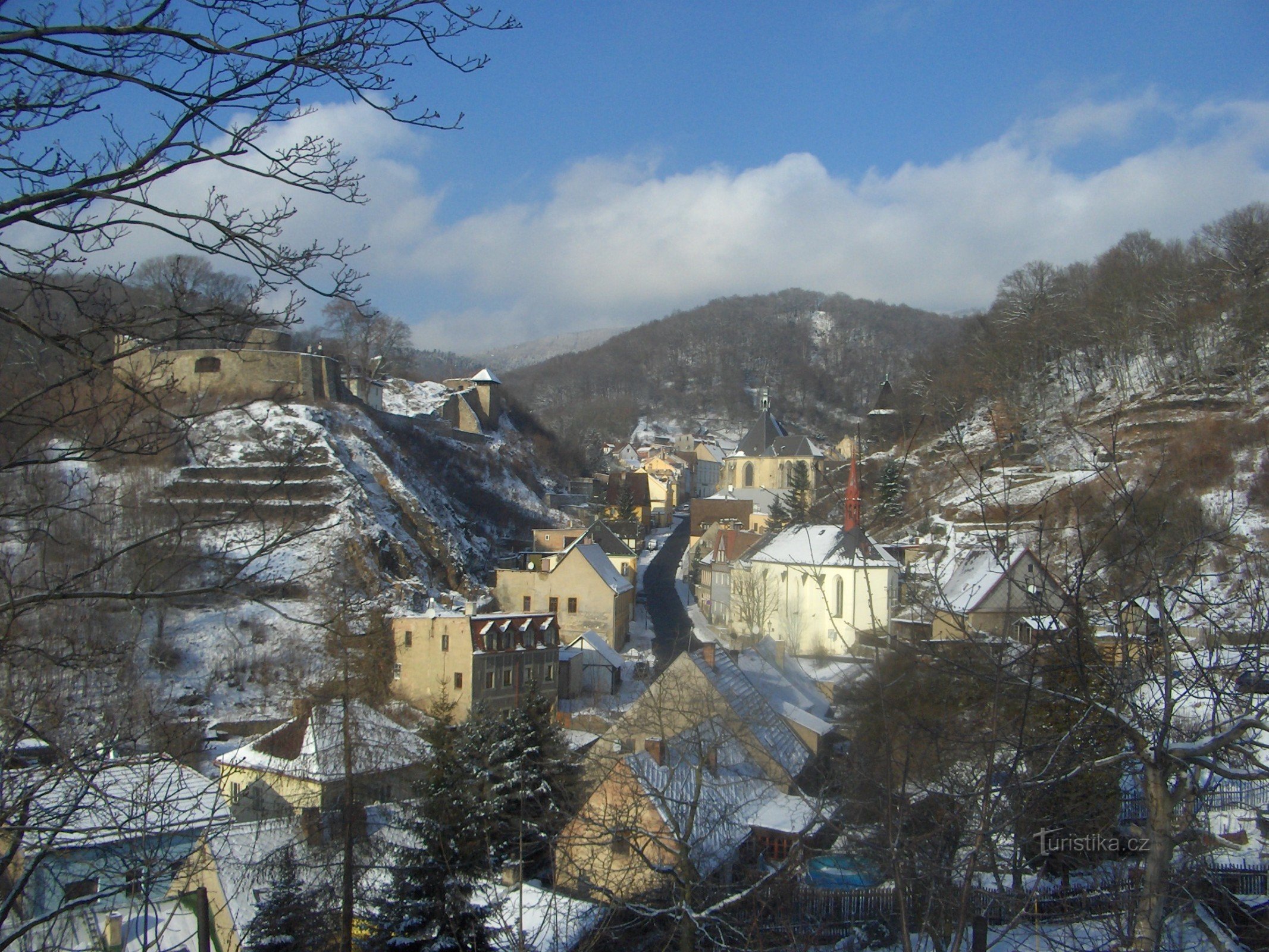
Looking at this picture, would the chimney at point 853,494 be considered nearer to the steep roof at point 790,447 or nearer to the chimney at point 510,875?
the chimney at point 510,875

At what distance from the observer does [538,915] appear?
1082cm

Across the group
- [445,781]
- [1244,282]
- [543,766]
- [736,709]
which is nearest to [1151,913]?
[445,781]

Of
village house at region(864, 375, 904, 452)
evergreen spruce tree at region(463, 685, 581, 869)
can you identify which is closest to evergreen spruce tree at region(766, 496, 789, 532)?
village house at region(864, 375, 904, 452)

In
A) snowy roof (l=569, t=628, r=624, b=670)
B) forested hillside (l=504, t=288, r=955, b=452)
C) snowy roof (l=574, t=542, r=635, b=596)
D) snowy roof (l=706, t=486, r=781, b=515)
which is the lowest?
snowy roof (l=569, t=628, r=624, b=670)

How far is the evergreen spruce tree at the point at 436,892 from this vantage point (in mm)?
9789

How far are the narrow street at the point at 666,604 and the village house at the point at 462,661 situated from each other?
404cm

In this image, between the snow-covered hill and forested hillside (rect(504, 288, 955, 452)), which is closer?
the snow-covered hill

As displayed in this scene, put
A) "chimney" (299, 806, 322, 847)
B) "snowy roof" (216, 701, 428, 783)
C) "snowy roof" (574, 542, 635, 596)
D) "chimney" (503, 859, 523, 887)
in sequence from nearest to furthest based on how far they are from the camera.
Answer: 1. "chimney" (503, 859, 523, 887)
2. "chimney" (299, 806, 322, 847)
3. "snowy roof" (216, 701, 428, 783)
4. "snowy roof" (574, 542, 635, 596)

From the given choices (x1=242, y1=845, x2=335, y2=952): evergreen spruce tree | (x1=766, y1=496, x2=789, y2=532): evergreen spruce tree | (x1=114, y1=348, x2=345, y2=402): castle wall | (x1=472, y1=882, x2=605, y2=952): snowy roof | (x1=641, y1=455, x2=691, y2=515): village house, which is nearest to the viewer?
(x1=472, y1=882, x2=605, y2=952): snowy roof

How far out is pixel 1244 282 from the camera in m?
40.7

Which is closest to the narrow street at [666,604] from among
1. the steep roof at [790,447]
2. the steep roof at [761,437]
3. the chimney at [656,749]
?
the chimney at [656,749]

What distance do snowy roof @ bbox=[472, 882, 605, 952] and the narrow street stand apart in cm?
1022

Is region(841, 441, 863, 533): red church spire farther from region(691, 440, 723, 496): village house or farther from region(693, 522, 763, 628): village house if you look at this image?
region(691, 440, 723, 496): village house

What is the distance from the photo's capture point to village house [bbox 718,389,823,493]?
210ft
